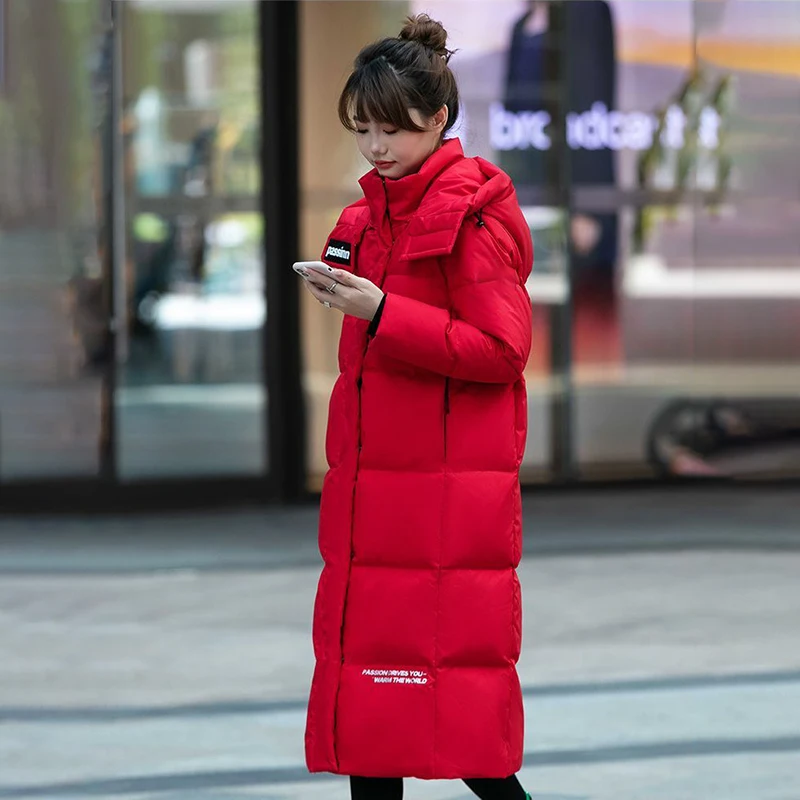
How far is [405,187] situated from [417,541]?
0.65m

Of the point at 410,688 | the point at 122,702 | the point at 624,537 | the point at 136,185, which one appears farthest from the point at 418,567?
the point at 136,185

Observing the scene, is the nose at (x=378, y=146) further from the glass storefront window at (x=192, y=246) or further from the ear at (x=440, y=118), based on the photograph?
the glass storefront window at (x=192, y=246)

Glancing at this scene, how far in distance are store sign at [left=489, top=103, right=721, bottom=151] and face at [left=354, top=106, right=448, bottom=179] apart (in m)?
5.84

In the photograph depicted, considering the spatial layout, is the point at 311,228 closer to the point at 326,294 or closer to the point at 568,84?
the point at 568,84

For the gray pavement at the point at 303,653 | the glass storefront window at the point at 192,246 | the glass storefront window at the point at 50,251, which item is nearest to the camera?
the gray pavement at the point at 303,653

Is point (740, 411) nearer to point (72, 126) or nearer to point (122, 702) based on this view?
point (72, 126)

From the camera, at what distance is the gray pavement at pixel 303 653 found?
4.37m

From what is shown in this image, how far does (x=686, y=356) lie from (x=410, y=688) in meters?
6.41

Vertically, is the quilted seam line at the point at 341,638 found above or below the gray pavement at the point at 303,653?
above

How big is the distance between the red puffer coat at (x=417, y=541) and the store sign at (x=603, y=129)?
19.0ft

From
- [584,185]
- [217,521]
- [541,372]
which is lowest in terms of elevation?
[217,521]

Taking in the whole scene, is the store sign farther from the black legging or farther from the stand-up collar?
the black legging

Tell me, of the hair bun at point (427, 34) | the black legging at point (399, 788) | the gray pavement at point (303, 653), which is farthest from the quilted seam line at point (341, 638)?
the gray pavement at point (303, 653)

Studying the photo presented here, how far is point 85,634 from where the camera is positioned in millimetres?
6125
